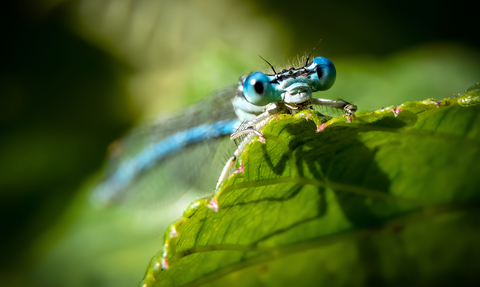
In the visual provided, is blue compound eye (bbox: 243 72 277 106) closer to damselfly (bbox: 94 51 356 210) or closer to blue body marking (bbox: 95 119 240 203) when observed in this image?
damselfly (bbox: 94 51 356 210)

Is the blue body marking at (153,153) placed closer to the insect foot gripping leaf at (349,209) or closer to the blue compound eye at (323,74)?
the blue compound eye at (323,74)

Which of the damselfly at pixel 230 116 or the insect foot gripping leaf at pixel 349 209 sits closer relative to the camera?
the insect foot gripping leaf at pixel 349 209

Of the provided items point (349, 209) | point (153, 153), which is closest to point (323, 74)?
point (349, 209)

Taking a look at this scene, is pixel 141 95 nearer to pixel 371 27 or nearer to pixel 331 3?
pixel 331 3

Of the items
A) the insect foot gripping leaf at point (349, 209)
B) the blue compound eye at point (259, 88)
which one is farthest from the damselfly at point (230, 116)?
the insect foot gripping leaf at point (349, 209)

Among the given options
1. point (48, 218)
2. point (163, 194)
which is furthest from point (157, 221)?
point (48, 218)

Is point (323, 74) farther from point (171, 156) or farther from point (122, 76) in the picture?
point (122, 76)

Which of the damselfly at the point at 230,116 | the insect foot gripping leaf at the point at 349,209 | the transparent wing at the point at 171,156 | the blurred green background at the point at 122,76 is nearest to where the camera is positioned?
the insect foot gripping leaf at the point at 349,209
